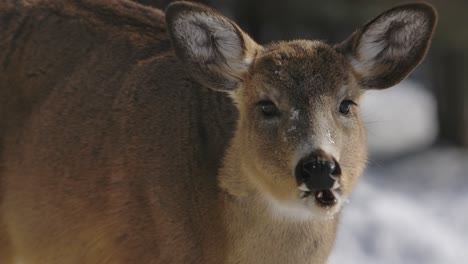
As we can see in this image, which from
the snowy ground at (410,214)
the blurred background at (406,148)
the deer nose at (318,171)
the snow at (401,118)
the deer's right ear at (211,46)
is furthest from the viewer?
the snow at (401,118)

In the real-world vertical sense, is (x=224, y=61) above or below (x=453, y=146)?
above

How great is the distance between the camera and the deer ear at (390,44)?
245 inches

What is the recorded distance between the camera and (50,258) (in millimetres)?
6891

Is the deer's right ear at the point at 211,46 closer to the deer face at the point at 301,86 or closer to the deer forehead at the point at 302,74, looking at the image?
the deer face at the point at 301,86

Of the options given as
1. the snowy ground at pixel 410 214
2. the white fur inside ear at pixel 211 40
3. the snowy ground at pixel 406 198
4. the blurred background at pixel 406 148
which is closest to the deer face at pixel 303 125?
the white fur inside ear at pixel 211 40

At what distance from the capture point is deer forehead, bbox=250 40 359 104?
231 inches

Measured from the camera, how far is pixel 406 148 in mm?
14305

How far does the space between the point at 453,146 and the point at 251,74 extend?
27.5 feet

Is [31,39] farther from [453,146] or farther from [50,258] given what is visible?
[453,146]

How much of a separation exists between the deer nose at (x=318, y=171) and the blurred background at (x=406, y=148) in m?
5.24

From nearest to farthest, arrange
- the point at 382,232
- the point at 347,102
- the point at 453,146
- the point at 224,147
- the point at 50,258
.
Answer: the point at 347,102
the point at 224,147
the point at 50,258
the point at 382,232
the point at 453,146

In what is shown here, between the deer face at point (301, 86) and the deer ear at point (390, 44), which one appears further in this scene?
the deer ear at point (390, 44)

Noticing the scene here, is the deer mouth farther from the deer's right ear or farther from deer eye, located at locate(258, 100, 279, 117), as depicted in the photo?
the deer's right ear

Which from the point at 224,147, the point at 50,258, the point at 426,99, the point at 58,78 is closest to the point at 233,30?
the point at 224,147
